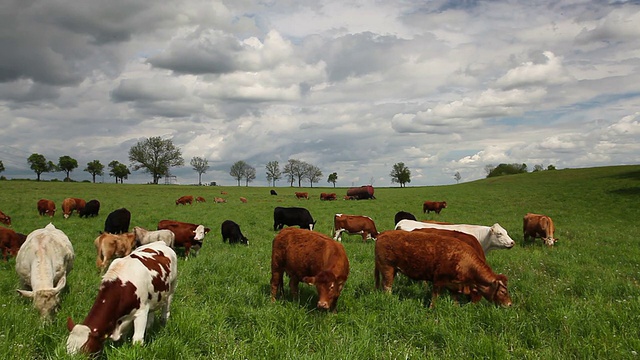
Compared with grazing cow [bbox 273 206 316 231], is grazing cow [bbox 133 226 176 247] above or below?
above

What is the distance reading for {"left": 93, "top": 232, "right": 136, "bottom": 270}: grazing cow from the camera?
35.5ft

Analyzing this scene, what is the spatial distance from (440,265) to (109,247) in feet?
31.5

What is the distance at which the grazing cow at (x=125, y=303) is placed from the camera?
15.0 feet

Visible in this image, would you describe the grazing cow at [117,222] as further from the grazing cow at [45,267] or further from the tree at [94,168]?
the tree at [94,168]

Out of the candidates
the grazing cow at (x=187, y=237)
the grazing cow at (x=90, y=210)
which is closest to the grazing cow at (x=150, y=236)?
the grazing cow at (x=187, y=237)

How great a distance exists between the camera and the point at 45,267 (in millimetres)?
6605

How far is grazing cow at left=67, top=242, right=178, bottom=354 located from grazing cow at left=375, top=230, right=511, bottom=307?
4559 mm

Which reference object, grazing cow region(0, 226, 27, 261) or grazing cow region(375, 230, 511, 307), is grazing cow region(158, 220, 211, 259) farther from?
grazing cow region(375, 230, 511, 307)

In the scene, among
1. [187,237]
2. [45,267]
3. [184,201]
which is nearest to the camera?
[45,267]

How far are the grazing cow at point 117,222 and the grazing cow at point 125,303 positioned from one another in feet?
53.4

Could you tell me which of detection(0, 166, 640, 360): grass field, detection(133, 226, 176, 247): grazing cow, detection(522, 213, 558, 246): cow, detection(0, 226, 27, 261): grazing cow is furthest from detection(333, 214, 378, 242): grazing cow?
detection(0, 226, 27, 261): grazing cow

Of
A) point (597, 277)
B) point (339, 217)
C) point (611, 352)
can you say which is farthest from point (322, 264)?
point (339, 217)

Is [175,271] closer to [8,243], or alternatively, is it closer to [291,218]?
[8,243]

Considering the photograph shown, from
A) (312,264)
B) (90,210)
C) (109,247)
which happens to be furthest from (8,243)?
(90,210)
